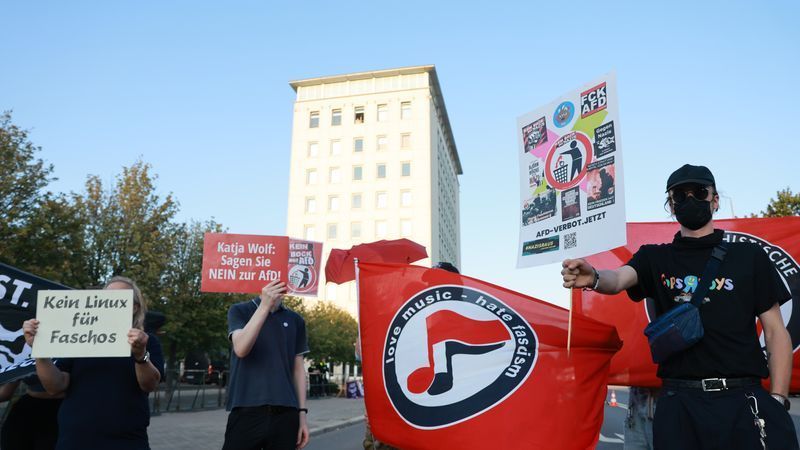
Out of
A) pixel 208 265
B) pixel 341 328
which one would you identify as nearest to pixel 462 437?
pixel 208 265

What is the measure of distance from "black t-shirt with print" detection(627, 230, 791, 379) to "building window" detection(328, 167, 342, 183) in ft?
234

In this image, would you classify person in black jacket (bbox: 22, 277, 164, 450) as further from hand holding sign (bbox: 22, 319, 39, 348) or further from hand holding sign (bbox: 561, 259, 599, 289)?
hand holding sign (bbox: 561, 259, 599, 289)

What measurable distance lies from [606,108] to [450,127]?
90.1m

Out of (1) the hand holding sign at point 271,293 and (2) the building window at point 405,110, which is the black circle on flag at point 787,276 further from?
(2) the building window at point 405,110

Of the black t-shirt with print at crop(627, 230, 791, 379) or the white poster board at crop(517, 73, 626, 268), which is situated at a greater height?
the white poster board at crop(517, 73, 626, 268)

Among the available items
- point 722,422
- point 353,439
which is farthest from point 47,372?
point 353,439

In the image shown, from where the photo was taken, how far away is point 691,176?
10.4ft

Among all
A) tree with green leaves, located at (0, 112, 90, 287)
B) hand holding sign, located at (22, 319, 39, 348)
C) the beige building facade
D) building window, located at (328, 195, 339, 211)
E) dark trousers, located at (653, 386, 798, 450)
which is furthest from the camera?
building window, located at (328, 195, 339, 211)

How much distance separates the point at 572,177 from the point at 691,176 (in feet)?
3.96

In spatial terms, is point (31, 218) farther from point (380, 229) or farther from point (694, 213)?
point (380, 229)

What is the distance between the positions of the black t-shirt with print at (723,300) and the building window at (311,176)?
72208mm

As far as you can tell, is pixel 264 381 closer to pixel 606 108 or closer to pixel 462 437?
pixel 462 437

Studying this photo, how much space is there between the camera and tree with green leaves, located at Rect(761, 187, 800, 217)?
26734 mm

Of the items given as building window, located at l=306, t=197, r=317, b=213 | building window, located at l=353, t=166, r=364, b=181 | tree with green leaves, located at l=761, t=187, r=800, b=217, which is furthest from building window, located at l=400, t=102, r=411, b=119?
tree with green leaves, located at l=761, t=187, r=800, b=217
